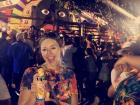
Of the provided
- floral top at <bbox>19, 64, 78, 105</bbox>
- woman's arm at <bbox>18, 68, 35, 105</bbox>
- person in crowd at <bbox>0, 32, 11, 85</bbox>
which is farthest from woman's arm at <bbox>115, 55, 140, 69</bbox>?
person in crowd at <bbox>0, 32, 11, 85</bbox>

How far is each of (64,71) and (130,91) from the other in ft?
5.73

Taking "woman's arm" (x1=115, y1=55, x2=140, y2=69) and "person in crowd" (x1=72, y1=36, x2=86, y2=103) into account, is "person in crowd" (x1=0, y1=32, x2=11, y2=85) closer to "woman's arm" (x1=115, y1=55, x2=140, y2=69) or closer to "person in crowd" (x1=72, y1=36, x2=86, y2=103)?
"person in crowd" (x1=72, y1=36, x2=86, y2=103)

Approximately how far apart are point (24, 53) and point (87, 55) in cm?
151

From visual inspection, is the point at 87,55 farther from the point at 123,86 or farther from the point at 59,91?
the point at 123,86

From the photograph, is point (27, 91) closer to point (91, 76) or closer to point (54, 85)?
point (54, 85)

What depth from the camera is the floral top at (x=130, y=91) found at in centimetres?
280

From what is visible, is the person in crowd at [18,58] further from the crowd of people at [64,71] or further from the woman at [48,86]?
the woman at [48,86]

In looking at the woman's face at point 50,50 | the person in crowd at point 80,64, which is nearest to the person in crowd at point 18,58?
the person in crowd at point 80,64

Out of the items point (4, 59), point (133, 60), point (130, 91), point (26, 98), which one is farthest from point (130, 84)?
point (4, 59)

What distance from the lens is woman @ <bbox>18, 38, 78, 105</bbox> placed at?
13.9ft

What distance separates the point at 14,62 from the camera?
7.52m

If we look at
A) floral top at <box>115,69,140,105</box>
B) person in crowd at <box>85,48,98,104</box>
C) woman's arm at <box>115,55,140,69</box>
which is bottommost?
person in crowd at <box>85,48,98,104</box>

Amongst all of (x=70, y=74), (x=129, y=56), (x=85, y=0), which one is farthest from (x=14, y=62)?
(x=85, y=0)

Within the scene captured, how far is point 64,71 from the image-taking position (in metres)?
4.47
